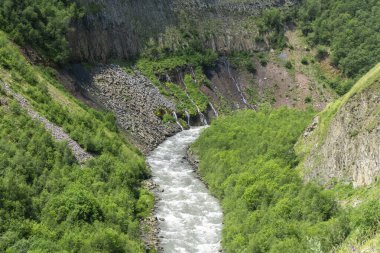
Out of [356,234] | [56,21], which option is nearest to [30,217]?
[356,234]

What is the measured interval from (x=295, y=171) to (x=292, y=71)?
2259 inches

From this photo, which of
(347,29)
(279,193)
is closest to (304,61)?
(347,29)

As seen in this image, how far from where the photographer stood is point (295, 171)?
1656 inches

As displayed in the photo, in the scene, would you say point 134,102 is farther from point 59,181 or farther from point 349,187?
point 349,187

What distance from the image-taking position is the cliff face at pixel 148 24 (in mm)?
72625

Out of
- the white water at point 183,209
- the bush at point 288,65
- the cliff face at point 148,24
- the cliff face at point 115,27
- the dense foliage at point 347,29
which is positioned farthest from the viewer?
the bush at point 288,65

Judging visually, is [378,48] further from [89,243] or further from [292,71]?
[89,243]

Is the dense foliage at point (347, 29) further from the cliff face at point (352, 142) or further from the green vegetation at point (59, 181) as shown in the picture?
the green vegetation at point (59, 181)

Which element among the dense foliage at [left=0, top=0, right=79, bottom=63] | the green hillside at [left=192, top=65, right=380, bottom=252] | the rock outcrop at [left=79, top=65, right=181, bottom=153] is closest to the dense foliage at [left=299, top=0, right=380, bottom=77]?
the green hillside at [left=192, top=65, right=380, bottom=252]

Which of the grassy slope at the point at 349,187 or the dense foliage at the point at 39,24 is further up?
the dense foliage at the point at 39,24

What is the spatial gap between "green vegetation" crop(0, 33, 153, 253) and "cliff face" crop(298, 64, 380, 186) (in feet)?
54.3

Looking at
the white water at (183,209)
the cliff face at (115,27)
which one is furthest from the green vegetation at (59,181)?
the cliff face at (115,27)

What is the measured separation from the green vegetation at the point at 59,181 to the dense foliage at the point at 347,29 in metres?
60.3

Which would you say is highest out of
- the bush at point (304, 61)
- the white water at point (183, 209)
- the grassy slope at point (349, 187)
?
the bush at point (304, 61)
